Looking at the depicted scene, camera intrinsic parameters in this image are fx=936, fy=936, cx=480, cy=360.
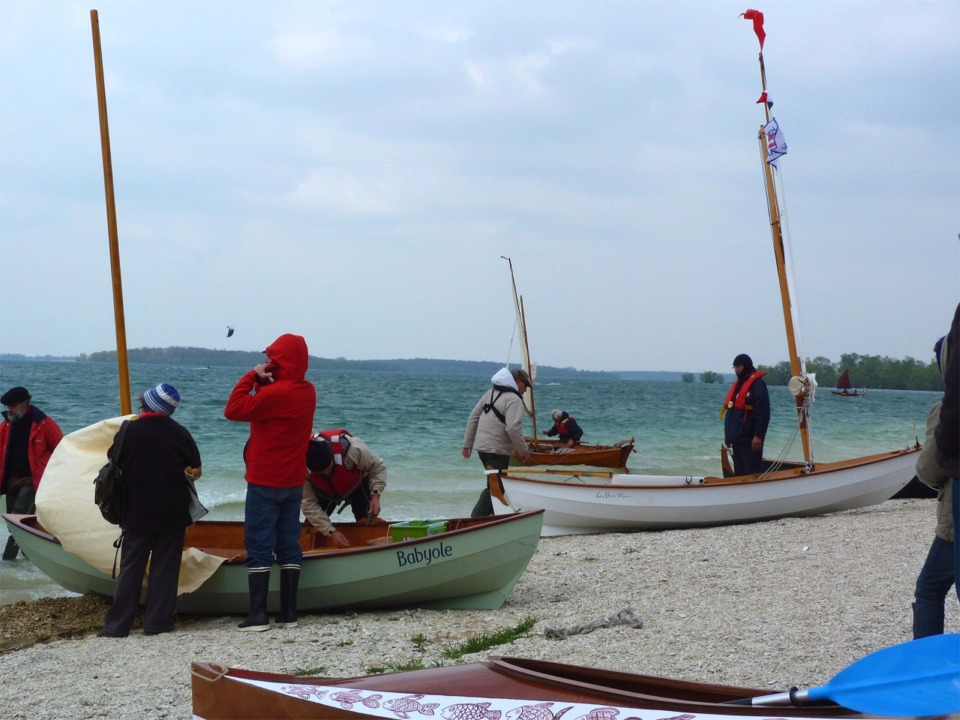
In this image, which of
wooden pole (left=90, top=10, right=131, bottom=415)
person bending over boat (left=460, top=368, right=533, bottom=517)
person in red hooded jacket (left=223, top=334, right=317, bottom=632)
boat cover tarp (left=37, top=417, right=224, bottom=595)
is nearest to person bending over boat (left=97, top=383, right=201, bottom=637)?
boat cover tarp (left=37, top=417, right=224, bottom=595)

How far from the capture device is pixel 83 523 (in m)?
6.93

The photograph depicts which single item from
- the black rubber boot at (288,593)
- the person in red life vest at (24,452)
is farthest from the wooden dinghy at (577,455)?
the black rubber boot at (288,593)

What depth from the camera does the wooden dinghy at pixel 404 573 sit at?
22.2 ft

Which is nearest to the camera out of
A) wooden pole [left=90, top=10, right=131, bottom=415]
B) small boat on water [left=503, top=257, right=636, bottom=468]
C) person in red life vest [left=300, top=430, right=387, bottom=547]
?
person in red life vest [left=300, top=430, right=387, bottom=547]

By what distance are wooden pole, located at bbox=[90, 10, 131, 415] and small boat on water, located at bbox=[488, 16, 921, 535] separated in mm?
4249

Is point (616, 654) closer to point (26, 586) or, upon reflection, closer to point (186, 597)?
point (186, 597)

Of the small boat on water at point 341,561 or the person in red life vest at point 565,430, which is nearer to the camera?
the small boat on water at point 341,561

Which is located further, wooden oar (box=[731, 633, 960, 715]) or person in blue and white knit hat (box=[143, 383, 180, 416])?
person in blue and white knit hat (box=[143, 383, 180, 416])

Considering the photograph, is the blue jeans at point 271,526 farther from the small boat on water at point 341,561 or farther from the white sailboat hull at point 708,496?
the white sailboat hull at point 708,496

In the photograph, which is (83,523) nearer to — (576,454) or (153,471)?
(153,471)

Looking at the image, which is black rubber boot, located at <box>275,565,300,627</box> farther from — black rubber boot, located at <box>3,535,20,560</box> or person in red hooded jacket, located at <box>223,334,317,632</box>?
black rubber boot, located at <box>3,535,20,560</box>

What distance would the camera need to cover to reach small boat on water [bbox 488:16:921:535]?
1088 centimetres

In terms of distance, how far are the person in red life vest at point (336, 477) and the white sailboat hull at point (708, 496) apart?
11.3 feet

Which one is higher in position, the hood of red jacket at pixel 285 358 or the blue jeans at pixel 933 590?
the hood of red jacket at pixel 285 358
